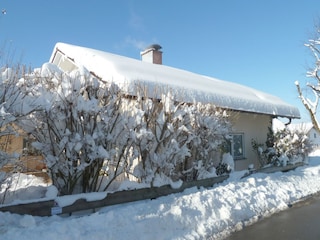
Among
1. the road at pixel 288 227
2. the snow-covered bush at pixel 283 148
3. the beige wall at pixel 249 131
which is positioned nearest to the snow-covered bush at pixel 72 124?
the road at pixel 288 227

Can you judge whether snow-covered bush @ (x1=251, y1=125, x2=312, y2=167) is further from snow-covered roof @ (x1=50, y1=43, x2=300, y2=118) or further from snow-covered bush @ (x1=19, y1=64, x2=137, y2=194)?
snow-covered bush @ (x1=19, y1=64, x2=137, y2=194)

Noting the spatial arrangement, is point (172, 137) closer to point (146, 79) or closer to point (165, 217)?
point (146, 79)

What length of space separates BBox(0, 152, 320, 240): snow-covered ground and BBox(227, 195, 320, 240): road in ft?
0.68

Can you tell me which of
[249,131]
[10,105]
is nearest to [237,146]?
[249,131]

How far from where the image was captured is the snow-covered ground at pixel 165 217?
4355 millimetres

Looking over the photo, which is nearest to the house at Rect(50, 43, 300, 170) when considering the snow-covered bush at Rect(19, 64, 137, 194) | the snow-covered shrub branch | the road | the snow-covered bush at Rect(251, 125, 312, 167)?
the snow-covered bush at Rect(251, 125, 312, 167)

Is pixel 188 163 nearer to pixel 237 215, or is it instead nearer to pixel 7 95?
pixel 237 215

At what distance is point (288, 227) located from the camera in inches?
221

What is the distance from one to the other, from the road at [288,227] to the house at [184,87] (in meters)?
3.99

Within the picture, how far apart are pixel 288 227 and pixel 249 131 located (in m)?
8.51

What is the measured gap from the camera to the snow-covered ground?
14.3 feet

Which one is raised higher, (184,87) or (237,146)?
(184,87)

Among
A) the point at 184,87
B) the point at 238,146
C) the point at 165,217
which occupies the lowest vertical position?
the point at 165,217

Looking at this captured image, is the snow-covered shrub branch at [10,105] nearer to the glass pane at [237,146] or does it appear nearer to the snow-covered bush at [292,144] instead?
the glass pane at [237,146]
